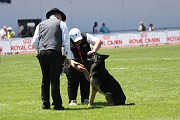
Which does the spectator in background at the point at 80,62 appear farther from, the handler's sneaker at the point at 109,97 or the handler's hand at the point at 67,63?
the handler's sneaker at the point at 109,97

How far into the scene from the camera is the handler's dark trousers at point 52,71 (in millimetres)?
10477

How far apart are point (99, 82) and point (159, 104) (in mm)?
1266

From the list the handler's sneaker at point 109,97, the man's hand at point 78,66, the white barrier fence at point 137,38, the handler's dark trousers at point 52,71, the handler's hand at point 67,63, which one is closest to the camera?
the handler's dark trousers at point 52,71

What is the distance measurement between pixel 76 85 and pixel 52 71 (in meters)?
1.50

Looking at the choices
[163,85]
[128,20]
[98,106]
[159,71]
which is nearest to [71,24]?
[128,20]

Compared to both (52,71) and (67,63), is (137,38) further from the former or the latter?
(52,71)

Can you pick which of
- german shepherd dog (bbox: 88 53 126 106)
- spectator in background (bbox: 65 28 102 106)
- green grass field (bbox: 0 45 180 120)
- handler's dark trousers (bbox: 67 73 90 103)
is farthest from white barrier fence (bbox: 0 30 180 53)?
german shepherd dog (bbox: 88 53 126 106)

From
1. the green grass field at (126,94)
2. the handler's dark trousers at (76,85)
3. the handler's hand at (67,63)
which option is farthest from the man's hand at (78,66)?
the green grass field at (126,94)

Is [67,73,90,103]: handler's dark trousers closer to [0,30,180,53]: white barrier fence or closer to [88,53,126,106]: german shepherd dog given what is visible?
[88,53,126,106]: german shepherd dog

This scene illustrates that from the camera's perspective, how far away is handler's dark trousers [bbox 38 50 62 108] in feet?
34.4

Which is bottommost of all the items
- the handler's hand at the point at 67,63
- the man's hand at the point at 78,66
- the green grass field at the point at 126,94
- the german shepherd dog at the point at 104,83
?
the green grass field at the point at 126,94

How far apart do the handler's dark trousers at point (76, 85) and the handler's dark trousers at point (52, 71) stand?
3.64 feet

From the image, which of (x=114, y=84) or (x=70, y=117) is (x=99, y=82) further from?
(x=70, y=117)

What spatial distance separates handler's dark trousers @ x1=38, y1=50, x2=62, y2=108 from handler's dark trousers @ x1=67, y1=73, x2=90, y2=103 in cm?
111
